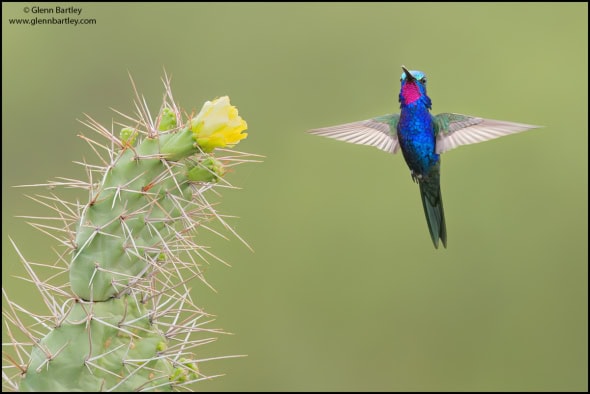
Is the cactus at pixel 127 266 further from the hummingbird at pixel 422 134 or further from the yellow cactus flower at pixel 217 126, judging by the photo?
the hummingbird at pixel 422 134

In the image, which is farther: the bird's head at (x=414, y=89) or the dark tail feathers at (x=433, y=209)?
the dark tail feathers at (x=433, y=209)

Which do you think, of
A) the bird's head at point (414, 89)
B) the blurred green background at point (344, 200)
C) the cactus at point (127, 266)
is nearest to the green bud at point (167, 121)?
the cactus at point (127, 266)

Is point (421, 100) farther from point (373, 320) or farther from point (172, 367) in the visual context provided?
point (373, 320)

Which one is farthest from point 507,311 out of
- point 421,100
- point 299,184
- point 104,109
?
point 421,100

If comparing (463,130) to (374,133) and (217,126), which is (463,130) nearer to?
(374,133)

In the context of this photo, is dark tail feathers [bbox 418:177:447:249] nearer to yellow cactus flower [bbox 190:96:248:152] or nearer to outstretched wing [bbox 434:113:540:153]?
outstretched wing [bbox 434:113:540:153]
